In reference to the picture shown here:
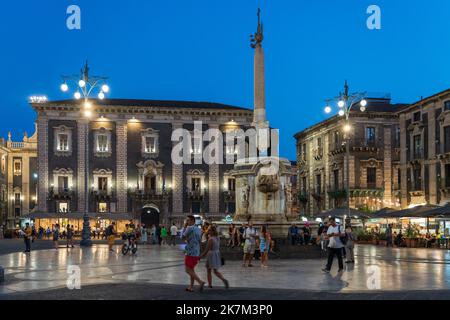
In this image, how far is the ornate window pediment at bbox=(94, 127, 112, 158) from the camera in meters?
66.3

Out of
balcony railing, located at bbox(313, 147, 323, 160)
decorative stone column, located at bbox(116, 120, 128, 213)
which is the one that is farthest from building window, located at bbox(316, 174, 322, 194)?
decorative stone column, located at bbox(116, 120, 128, 213)

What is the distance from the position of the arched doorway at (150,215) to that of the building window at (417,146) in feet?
90.1

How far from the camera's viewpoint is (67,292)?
47.0 feet

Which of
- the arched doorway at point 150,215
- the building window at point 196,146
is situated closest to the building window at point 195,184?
the building window at point 196,146

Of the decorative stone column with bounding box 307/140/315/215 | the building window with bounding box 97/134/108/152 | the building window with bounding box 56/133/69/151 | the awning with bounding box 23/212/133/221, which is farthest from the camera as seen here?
the decorative stone column with bounding box 307/140/315/215

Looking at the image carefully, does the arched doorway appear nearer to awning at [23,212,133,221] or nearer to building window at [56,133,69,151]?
awning at [23,212,133,221]

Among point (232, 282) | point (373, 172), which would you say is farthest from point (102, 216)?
point (232, 282)

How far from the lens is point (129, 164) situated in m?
67.1

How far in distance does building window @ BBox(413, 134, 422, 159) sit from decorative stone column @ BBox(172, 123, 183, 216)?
83.7 feet

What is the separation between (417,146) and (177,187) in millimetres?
26299

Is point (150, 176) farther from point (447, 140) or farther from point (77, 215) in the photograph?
point (447, 140)

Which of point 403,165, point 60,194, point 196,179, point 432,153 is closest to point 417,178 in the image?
point 403,165
